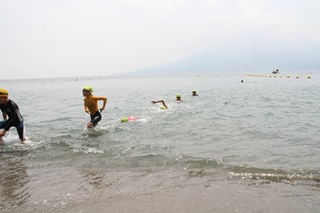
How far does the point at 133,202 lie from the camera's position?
4.37m

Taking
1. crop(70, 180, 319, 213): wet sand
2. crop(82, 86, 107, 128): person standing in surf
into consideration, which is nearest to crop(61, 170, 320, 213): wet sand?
crop(70, 180, 319, 213): wet sand

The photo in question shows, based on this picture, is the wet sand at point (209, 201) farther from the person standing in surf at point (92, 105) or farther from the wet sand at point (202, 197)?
the person standing in surf at point (92, 105)

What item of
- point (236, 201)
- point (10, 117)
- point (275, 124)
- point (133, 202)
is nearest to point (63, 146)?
point (10, 117)

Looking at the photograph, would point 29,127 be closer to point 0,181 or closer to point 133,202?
point 0,181

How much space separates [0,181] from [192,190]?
13.3 ft

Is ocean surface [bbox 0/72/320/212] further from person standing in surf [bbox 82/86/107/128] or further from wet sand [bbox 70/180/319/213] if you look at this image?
person standing in surf [bbox 82/86/107/128]

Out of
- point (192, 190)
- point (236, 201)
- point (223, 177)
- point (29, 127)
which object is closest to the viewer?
point (236, 201)

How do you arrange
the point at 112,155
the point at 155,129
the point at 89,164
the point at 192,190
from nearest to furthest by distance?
the point at 192,190
the point at 89,164
the point at 112,155
the point at 155,129

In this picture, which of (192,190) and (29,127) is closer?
(192,190)

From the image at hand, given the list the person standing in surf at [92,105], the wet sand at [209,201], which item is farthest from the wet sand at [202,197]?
the person standing in surf at [92,105]

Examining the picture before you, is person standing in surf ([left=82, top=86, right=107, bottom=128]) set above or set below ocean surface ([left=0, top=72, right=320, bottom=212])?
above

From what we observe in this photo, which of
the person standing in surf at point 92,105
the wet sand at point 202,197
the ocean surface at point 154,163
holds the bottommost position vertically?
the ocean surface at point 154,163

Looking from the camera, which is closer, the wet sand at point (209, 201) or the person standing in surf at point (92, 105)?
the wet sand at point (209, 201)

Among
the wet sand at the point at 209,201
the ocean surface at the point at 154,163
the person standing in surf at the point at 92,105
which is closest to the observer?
the wet sand at the point at 209,201
